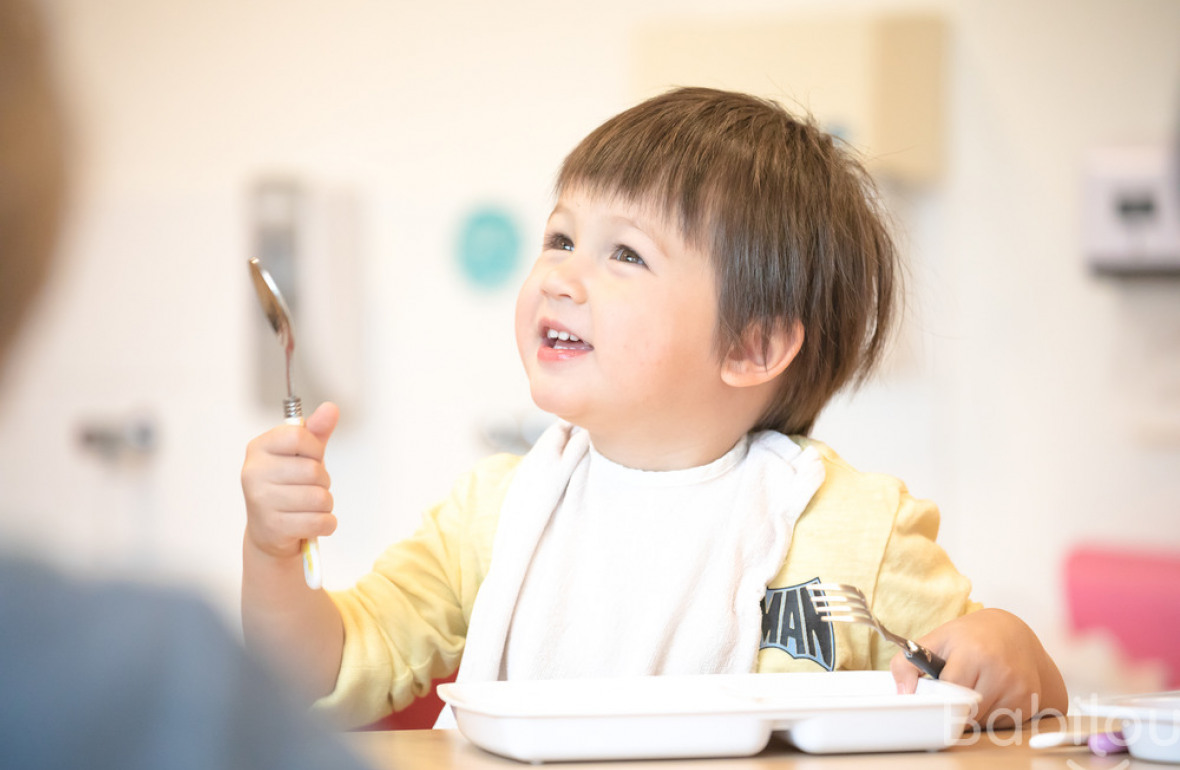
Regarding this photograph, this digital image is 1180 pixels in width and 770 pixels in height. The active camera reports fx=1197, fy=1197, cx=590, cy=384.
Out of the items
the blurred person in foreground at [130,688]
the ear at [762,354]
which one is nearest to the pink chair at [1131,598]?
the ear at [762,354]

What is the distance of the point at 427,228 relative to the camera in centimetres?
258

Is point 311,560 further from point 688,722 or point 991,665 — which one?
point 991,665

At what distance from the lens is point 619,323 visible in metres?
1.09

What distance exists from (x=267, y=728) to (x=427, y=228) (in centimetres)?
239

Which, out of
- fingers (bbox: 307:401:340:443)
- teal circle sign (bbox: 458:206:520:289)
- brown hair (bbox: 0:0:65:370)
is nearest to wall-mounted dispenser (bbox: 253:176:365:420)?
A: teal circle sign (bbox: 458:206:520:289)

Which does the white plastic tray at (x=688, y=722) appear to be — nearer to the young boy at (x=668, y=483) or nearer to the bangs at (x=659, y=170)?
the young boy at (x=668, y=483)

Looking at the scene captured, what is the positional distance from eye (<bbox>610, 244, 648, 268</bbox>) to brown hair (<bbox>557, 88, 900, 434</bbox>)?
0.05 metres

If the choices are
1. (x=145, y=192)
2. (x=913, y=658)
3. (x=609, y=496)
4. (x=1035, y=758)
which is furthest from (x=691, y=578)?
A: (x=145, y=192)

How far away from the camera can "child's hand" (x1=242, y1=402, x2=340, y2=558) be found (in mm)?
914

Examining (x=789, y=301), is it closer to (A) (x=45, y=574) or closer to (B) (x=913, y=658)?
(B) (x=913, y=658)

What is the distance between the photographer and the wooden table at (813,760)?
682 mm

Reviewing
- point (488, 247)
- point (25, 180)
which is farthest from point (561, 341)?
point (488, 247)

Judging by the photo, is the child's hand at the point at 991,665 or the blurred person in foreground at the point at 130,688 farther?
the child's hand at the point at 991,665

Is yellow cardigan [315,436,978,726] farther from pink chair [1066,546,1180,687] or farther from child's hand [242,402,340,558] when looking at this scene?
pink chair [1066,546,1180,687]
